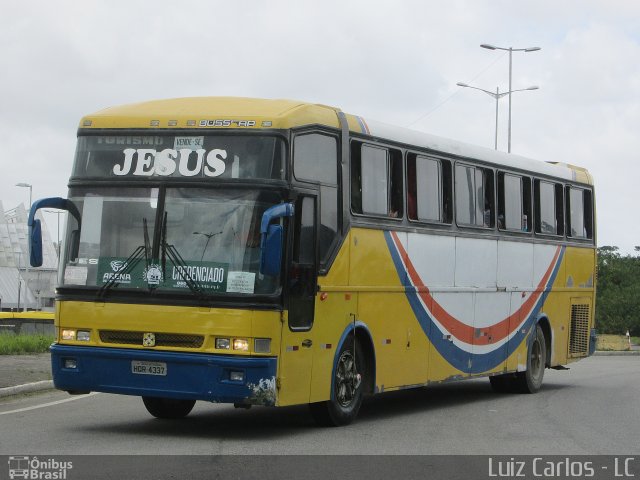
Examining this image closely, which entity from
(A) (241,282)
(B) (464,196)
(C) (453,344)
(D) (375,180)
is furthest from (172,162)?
(C) (453,344)

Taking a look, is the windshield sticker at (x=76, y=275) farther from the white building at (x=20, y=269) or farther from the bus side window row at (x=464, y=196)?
the white building at (x=20, y=269)

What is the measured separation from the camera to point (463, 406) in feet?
62.5

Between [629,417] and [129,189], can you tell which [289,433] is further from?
[629,417]

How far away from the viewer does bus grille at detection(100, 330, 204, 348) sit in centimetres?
1351

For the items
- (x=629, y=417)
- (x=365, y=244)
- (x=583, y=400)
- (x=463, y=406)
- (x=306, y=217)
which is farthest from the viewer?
(x=583, y=400)

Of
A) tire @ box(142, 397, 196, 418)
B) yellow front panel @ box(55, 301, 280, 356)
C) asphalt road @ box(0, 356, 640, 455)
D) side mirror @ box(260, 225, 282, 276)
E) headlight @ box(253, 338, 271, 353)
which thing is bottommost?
asphalt road @ box(0, 356, 640, 455)

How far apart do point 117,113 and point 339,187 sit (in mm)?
2511

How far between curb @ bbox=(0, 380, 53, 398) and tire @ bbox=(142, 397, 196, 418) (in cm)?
362

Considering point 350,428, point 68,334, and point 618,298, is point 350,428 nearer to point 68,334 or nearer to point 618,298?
point 68,334

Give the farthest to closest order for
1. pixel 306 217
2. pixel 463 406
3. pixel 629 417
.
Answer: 1. pixel 463 406
2. pixel 629 417
3. pixel 306 217

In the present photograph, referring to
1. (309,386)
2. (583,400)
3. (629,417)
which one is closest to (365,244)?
(309,386)

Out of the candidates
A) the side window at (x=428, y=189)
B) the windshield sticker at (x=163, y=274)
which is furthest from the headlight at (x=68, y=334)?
the side window at (x=428, y=189)

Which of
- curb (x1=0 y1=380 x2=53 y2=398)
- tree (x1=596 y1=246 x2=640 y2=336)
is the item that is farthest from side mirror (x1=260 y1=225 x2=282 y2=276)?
tree (x1=596 y1=246 x2=640 y2=336)

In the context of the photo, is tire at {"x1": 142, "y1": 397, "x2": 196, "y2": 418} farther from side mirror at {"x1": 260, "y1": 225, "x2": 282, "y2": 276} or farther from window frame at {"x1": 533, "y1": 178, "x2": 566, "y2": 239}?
window frame at {"x1": 533, "y1": 178, "x2": 566, "y2": 239}
